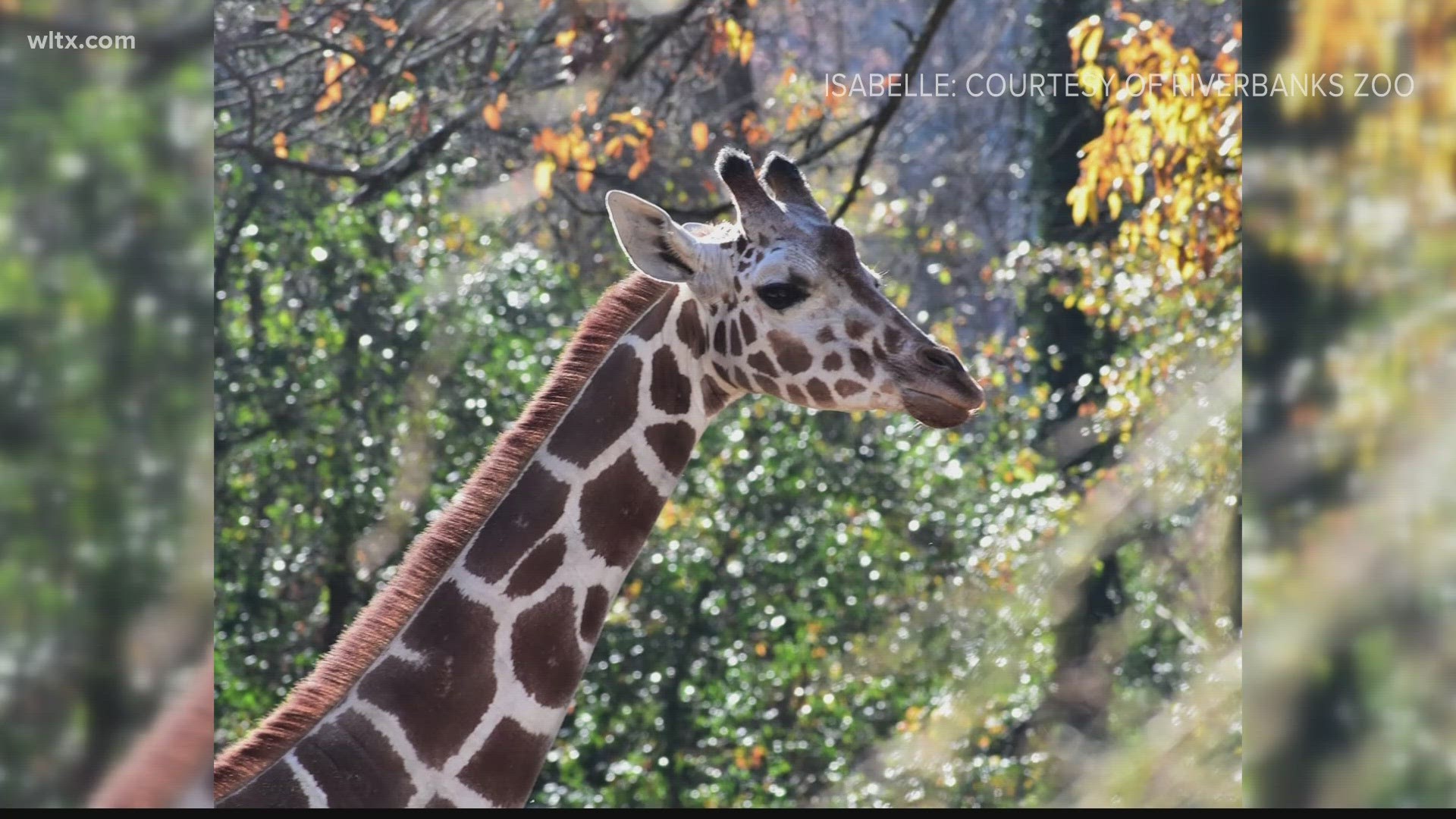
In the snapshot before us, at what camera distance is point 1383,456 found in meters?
2.22

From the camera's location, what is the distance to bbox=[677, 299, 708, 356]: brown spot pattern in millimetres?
3373

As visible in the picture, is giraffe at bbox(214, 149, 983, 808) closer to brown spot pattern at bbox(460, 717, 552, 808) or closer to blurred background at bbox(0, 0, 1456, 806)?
brown spot pattern at bbox(460, 717, 552, 808)

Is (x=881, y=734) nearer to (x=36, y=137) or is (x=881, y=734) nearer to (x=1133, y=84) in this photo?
(x=1133, y=84)

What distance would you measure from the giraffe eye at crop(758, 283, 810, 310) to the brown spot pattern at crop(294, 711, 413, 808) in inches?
47.3

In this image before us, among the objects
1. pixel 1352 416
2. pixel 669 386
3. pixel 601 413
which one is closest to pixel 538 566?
pixel 601 413

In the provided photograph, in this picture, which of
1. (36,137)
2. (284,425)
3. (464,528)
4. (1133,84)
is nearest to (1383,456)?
(464,528)

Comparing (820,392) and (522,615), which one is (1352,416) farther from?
(522,615)

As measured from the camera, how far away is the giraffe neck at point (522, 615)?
9.64ft

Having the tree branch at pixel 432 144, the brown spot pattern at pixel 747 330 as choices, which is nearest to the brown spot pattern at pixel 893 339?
the brown spot pattern at pixel 747 330

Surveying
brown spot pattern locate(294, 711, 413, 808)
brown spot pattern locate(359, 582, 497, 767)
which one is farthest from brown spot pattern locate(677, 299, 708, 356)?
brown spot pattern locate(294, 711, 413, 808)

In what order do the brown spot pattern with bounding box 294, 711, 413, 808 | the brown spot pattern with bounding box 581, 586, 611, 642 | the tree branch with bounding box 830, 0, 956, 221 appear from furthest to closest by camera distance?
1. the tree branch with bounding box 830, 0, 956, 221
2. the brown spot pattern with bounding box 581, 586, 611, 642
3. the brown spot pattern with bounding box 294, 711, 413, 808

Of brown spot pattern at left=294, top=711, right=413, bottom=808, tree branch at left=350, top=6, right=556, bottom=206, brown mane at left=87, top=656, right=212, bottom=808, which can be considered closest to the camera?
brown mane at left=87, top=656, right=212, bottom=808

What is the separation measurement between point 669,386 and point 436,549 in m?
0.61

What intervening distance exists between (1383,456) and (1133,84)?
4.42 metres
